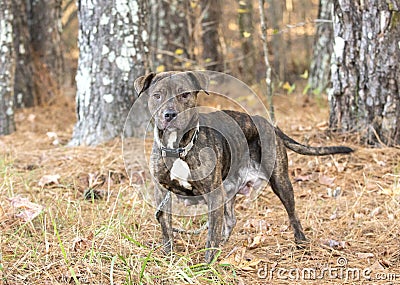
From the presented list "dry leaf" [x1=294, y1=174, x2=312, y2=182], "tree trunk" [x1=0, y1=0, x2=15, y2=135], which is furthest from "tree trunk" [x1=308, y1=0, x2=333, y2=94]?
"tree trunk" [x1=0, y1=0, x2=15, y2=135]

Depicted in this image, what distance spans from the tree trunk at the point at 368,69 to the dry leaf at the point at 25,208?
3.48 m

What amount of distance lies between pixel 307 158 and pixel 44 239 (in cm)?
332

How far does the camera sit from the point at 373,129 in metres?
6.16

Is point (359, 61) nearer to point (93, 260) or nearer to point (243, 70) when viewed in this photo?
point (93, 260)

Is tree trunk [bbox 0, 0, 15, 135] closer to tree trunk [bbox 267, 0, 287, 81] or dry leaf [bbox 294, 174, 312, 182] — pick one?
dry leaf [bbox 294, 174, 312, 182]

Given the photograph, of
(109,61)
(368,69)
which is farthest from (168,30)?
(368,69)

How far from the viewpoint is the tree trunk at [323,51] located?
9180 millimetres

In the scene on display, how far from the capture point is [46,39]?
948 centimetres

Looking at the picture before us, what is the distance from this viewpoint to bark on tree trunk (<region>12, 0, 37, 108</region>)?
9062 mm

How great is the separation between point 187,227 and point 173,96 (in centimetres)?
123

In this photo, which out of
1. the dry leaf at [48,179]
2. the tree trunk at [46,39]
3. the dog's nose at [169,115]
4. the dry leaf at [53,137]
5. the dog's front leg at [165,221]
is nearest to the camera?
the dog's nose at [169,115]

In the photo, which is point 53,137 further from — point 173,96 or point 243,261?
point 243,261

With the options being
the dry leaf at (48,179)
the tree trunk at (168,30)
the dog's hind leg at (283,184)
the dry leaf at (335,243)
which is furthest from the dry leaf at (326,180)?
the tree trunk at (168,30)

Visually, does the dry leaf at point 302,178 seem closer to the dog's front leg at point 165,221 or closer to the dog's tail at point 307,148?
the dog's tail at point 307,148
